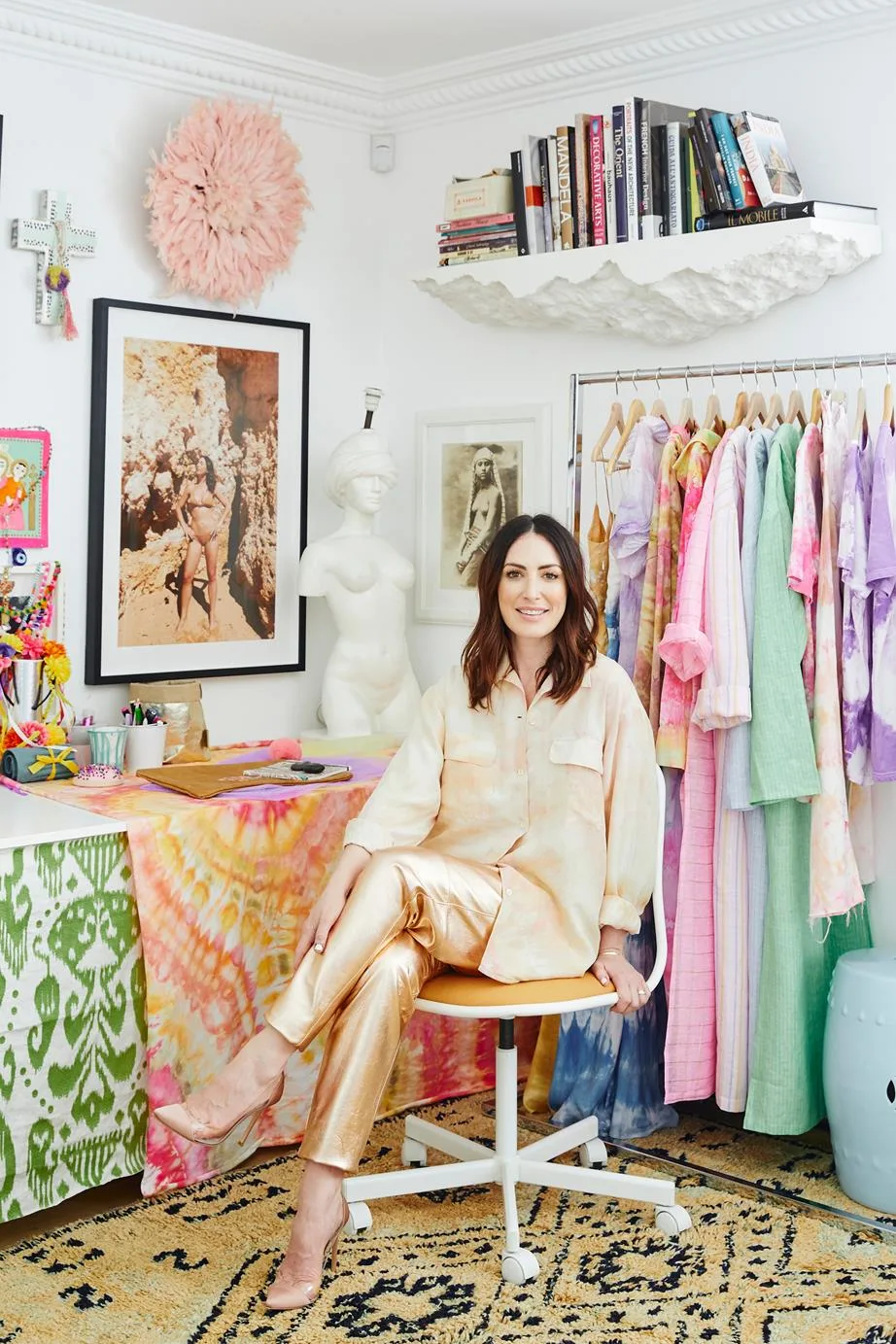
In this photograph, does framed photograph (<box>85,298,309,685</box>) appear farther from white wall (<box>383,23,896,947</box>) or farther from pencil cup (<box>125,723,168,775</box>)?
white wall (<box>383,23,896,947</box>)

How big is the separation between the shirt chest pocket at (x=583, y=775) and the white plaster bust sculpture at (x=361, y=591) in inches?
41.1

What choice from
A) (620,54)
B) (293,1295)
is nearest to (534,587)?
(293,1295)

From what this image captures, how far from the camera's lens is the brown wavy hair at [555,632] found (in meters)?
2.79

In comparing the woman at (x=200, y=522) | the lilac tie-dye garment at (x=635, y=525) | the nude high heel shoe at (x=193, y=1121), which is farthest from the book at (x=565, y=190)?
the nude high heel shoe at (x=193, y=1121)

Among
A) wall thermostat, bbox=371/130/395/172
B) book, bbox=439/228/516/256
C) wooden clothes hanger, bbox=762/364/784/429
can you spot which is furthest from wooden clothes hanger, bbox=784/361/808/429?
wall thermostat, bbox=371/130/395/172

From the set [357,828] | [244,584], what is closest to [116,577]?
[244,584]

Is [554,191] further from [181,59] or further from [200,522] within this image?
[200,522]

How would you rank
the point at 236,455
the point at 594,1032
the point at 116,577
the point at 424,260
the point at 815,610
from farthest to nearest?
the point at 424,260
the point at 236,455
the point at 116,577
the point at 594,1032
the point at 815,610

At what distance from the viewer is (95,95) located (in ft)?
11.0

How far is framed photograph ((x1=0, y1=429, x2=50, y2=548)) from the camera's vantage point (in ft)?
10.6

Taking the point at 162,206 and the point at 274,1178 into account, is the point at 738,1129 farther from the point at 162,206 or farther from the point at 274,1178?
the point at 162,206

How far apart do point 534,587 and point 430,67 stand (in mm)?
1693

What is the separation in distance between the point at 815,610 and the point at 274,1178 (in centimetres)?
157

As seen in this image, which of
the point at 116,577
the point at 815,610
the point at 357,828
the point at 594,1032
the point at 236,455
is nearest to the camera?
the point at 357,828
